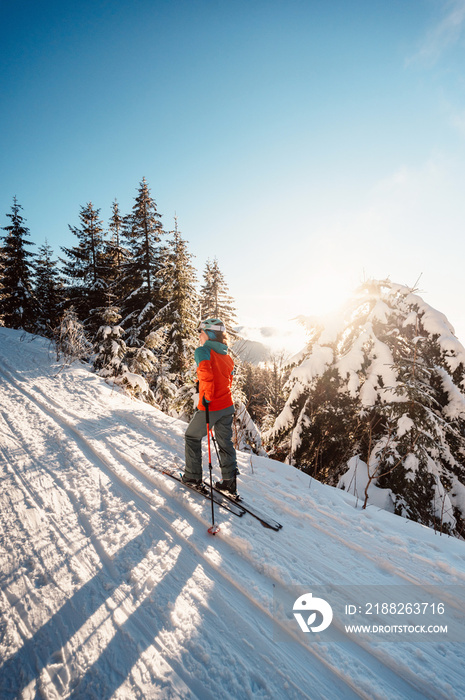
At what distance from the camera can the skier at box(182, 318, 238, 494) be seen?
3410 mm

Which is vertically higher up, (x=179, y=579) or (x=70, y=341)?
(x=70, y=341)

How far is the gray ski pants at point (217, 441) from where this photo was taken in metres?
3.58

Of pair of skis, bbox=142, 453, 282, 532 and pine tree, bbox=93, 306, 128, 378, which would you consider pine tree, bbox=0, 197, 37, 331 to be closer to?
pine tree, bbox=93, 306, 128, 378

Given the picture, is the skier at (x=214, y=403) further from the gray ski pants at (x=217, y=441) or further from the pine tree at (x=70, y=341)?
the pine tree at (x=70, y=341)

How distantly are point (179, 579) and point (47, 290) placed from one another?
93.0ft

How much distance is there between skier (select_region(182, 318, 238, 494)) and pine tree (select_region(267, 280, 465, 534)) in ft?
6.79

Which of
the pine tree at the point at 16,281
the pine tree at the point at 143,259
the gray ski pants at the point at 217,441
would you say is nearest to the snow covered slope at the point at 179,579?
the gray ski pants at the point at 217,441

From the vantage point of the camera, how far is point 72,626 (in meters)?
1.92

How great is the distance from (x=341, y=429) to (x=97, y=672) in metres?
4.68

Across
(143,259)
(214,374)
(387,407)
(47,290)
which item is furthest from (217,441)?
(47,290)

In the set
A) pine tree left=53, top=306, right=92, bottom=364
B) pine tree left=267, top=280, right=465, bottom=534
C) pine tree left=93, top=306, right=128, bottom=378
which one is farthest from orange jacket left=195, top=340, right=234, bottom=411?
pine tree left=53, top=306, right=92, bottom=364

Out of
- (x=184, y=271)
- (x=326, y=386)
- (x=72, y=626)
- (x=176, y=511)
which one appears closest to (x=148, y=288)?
(x=184, y=271)

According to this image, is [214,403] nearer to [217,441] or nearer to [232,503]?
[217,441]

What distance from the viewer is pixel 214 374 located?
11.3 feet
